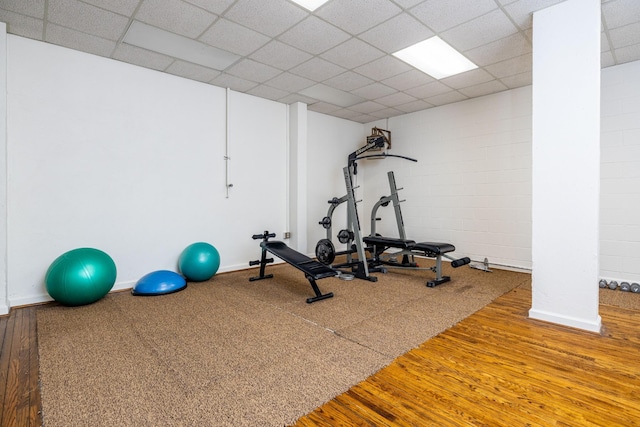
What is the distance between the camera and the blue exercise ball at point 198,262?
4.04 m

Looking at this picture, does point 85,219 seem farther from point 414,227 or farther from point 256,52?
point 414,227

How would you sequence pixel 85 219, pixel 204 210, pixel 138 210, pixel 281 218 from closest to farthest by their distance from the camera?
pixel 85 219, pixel 138 210, pixel 204 210, pixel 281 218

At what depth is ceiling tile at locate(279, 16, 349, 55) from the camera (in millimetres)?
3072

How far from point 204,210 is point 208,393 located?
3174 mm

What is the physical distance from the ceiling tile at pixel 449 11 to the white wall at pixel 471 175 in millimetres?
2345

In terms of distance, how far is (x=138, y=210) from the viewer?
3.94 meters

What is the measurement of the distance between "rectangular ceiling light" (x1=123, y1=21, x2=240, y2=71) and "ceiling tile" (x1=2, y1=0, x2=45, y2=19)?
2.15 feet

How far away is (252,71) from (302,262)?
100 inches

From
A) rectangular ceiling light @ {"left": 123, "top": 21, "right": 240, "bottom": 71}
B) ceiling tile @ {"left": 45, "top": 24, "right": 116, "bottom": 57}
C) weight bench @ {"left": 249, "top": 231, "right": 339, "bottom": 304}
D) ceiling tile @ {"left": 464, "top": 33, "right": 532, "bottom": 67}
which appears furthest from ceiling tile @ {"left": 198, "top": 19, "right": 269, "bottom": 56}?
ceiling tile @ {"left": 464, "top": 33, "right": 532, "bottom": 67}

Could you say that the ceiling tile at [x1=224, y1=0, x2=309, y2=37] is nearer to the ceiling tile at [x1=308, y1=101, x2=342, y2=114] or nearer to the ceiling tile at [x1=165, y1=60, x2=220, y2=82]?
the ceiling tile at [x1=165, y1=60, x2=220, y2=82]

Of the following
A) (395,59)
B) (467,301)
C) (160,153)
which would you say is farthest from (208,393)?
(395,59)

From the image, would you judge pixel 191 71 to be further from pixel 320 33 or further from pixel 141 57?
pixel 320 33

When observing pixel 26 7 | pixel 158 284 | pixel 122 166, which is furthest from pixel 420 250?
pixel 26 7

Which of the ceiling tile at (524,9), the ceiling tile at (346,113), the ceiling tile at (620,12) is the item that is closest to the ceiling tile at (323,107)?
Answer: the ceiling tile at (346,113)
